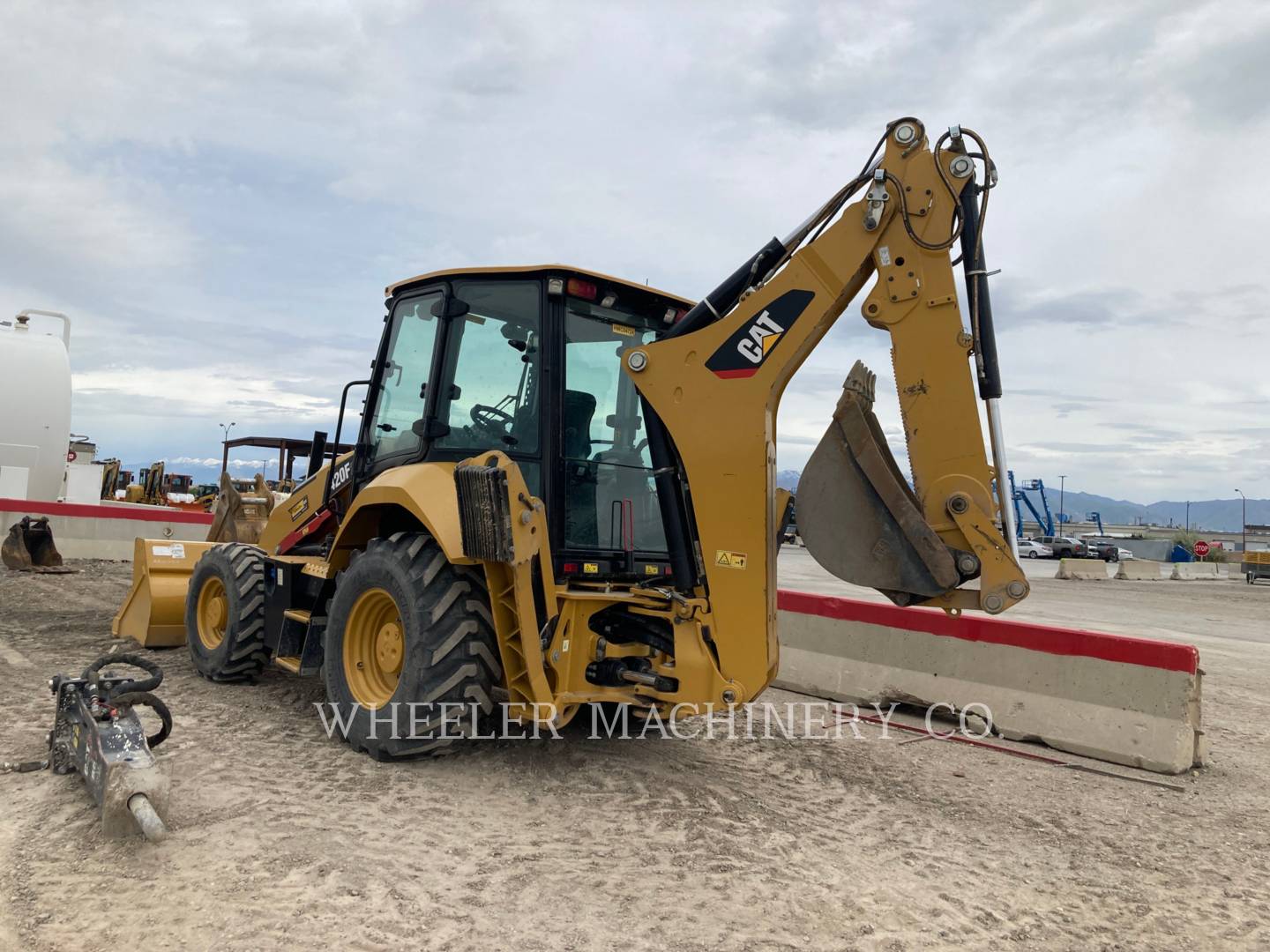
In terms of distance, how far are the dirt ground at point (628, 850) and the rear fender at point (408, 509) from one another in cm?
106

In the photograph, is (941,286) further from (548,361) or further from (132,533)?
(132,533)

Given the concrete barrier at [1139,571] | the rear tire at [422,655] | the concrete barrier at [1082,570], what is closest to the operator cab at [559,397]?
the rear tire at [422,655]

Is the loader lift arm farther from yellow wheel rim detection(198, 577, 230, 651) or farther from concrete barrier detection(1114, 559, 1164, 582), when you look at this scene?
concrete barrier detection(1114, 559, 1164, 582)

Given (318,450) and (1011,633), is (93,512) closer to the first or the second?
(318,450)

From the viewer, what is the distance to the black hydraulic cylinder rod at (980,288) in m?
3.88

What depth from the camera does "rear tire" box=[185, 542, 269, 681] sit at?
6.10m

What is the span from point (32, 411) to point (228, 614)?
1135 centimetres

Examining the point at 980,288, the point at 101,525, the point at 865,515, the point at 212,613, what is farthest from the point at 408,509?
the point at 101,525

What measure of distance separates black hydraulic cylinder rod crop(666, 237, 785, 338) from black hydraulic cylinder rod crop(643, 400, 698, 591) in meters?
0.43

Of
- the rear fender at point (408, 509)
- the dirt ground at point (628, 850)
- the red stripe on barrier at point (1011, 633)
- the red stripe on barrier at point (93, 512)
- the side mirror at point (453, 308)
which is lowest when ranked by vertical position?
the dirt ground at point (628, 850)

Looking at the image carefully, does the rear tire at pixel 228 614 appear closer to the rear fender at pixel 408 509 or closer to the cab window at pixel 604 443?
the rear fender at pixel 408 509

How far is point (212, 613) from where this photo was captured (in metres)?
6.73

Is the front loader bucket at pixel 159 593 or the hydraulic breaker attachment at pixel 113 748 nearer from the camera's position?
the hydraulic breaker attachment at pixel 113 748

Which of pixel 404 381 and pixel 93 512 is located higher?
pixel 404 381
